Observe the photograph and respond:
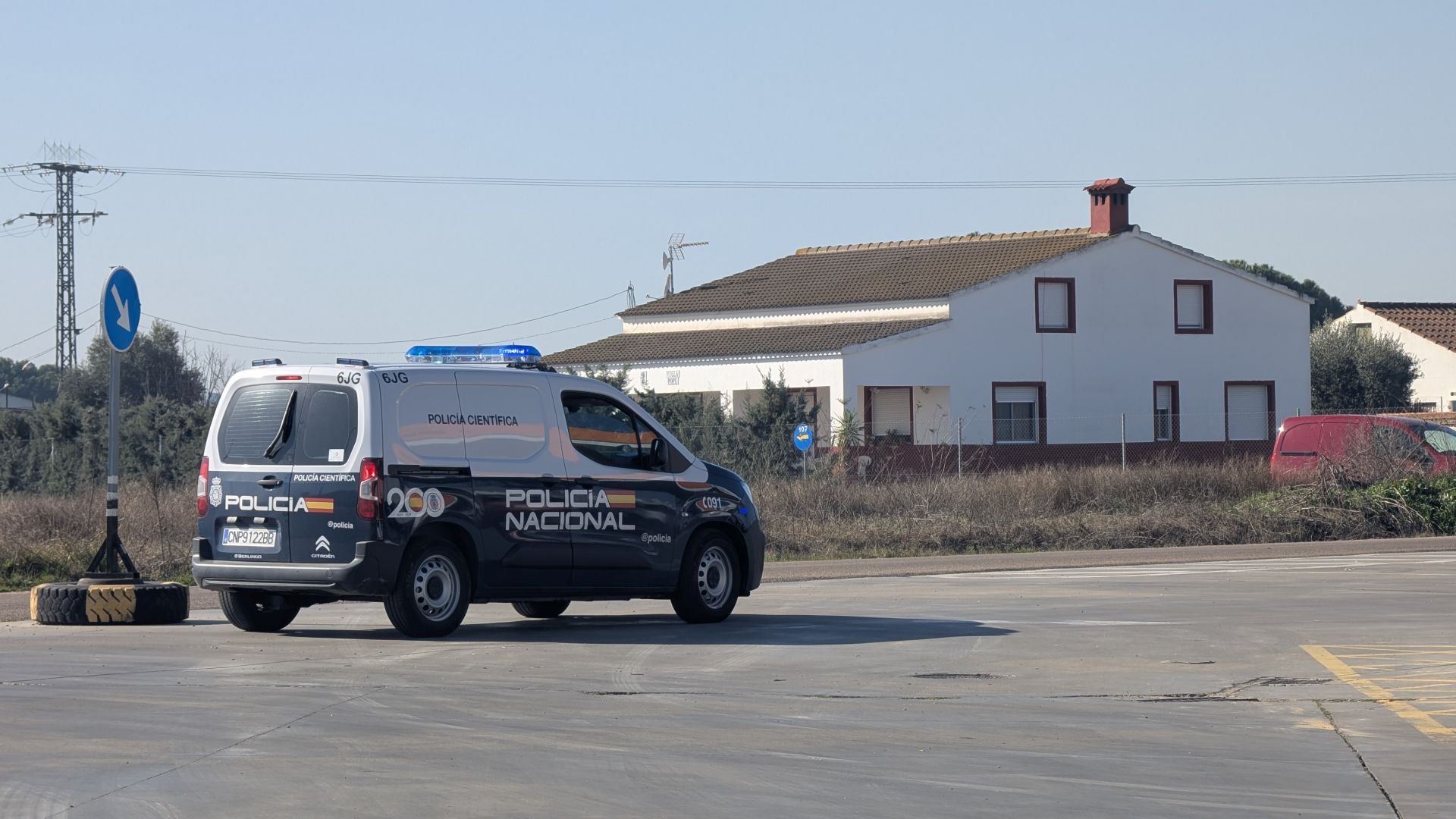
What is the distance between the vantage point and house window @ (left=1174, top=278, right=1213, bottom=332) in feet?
174

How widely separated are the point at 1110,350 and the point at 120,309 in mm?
38874

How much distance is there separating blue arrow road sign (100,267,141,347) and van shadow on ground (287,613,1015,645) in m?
3.03

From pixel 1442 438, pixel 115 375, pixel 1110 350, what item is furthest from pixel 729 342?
pixel 115 375

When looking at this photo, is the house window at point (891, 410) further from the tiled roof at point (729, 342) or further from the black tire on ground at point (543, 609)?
the black tire on ground at point (543, 609)

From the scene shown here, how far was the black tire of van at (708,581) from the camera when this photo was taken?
15.2 meters

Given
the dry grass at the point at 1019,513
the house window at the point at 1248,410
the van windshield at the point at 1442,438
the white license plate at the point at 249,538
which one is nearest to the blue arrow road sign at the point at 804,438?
the dry grass at the point at 1019,513

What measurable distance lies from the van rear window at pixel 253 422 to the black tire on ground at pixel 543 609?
326 centimetres

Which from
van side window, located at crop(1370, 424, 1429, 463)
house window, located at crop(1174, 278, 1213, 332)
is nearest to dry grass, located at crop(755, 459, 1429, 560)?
van side window, located at crop(1370, 424, 1429, 463)

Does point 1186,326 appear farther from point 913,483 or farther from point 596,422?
point 596,422

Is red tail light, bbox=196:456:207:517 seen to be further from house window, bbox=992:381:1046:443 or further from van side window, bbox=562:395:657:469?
house window, bbox=992:381:1046:443

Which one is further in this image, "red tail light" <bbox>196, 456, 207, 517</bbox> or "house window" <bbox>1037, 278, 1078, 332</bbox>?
"house window" <bbox>1037, 278, 1078, 332</bbox>

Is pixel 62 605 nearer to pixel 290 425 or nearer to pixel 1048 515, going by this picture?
pixel 290 425

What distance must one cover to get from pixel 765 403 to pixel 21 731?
30.4 metres

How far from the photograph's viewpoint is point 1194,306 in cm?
5344
